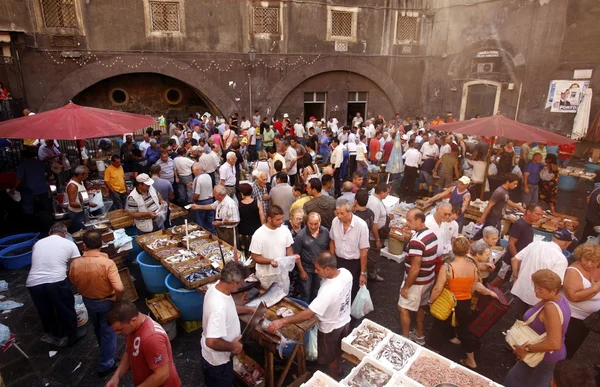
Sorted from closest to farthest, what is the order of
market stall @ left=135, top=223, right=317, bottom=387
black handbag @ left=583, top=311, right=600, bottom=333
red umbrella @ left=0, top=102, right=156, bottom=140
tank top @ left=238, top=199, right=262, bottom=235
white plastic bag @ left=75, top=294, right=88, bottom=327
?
1. market stall @ left=135, top=223, right=317, bottom=387
2. black handbag @ left=583, top=311, right=600, bottom=333
3. red umbrella @ left=0, top=102, right=156, bottom=140
4. white plastic bag @ left=75, top=294, right=88, bottom=327
5. tank top @ left=238, top=199, right=262, bottom=235

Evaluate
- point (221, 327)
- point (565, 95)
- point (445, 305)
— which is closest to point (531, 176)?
point (445, 305)

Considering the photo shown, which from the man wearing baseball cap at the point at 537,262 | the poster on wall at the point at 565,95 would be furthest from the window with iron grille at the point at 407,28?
the man wearing baseball cap at the point at 537,262

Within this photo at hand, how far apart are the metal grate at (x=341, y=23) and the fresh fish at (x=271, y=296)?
16956 mm

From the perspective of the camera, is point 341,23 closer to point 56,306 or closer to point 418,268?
point 418,268

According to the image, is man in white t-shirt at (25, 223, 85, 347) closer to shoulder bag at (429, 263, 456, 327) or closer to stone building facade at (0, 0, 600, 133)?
shoulder bag at (429, 263, 456, 327)

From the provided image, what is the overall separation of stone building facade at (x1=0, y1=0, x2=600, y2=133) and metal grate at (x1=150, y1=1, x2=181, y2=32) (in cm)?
Answer: 4

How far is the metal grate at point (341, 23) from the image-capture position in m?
18.5

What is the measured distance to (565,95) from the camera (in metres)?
15.3

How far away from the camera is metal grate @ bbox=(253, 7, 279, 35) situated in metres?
17.0

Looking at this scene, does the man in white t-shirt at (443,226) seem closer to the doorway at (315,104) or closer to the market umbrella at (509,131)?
the market umbrella at (509,131)

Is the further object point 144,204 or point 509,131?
point 509,131

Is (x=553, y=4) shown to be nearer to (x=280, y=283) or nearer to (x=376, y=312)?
(x=376, y=312)

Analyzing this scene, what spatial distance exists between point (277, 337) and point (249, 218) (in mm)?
2782

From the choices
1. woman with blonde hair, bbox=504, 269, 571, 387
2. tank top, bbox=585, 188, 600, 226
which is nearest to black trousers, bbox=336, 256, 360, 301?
woman with blonde hair, bbox=504, 269, 571, 387
